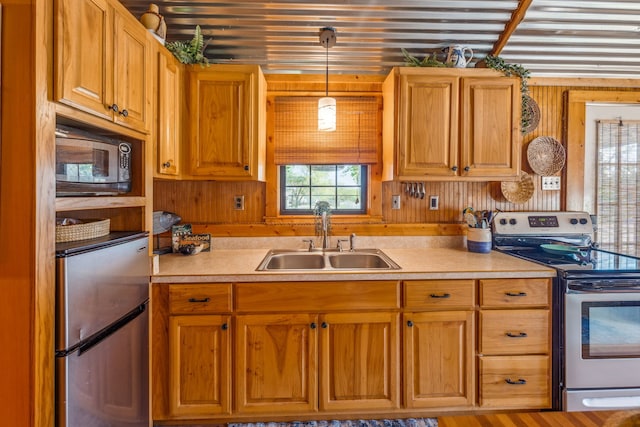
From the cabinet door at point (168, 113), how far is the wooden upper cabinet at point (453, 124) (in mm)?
1406

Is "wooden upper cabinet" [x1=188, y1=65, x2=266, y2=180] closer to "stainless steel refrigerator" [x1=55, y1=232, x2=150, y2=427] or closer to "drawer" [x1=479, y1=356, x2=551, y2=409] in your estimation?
"stainless steel refrigerator" [x1=55, y1=232, x2=150, y2=427]

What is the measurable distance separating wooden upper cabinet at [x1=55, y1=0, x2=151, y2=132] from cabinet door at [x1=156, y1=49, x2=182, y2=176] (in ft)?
0.45

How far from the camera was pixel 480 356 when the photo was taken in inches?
72.2

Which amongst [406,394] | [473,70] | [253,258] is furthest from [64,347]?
[473,70]

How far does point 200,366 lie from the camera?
5.77 ft

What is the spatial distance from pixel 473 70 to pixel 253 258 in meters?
1.95

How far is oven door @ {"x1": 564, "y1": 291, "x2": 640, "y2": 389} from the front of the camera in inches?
70.1

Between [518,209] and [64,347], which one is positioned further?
[518,209]

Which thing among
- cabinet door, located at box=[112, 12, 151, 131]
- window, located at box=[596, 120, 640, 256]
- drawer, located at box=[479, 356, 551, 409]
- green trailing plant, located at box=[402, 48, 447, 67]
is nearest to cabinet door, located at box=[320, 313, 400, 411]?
drawer, located at box=[479, 356, 551, 409]

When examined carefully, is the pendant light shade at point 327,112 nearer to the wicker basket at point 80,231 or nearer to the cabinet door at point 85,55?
the cabinet door at point 85,55

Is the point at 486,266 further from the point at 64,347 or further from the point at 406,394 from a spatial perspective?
the point at 64,347

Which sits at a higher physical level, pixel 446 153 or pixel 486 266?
pixel 446 153

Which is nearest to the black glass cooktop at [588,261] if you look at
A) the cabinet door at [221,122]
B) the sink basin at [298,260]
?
the sink basin at [298,260]

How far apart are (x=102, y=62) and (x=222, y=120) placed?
816mm
